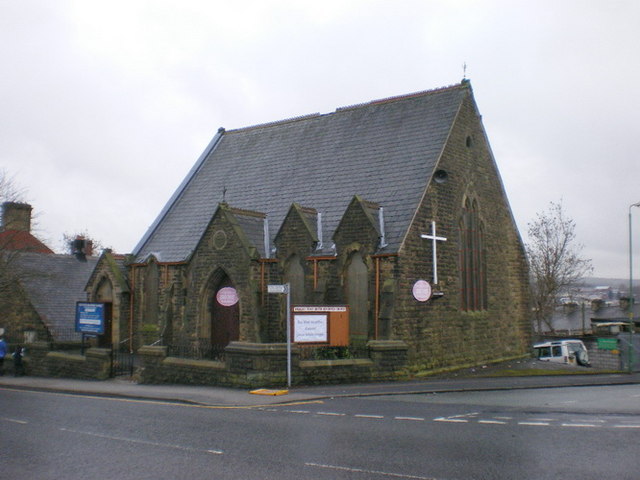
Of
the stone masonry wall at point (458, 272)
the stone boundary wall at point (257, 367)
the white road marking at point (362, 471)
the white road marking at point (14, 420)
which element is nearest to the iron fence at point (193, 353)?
the stone boundary wall at point (257, 367)

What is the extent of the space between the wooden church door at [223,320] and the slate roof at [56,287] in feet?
39.9

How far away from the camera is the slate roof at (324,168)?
2550 centimetres

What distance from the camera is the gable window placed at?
87.1 feet

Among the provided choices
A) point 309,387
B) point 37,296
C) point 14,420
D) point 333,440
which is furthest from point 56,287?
point 333,440

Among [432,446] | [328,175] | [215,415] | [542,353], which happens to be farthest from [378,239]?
[542,353]

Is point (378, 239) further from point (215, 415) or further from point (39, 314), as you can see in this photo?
point (39, 314)

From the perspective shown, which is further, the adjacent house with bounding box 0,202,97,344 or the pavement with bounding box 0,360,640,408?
the adjacent house with bounding box 0,202,97,344

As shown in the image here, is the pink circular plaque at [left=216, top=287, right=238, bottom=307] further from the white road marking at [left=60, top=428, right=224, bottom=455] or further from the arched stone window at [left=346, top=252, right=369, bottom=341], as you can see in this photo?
the white road marking at [left=60, top=428, right=224, bottom=455]

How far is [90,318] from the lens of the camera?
25875mm

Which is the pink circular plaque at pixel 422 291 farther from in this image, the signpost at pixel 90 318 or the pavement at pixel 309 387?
the signpost at pixel 90 318

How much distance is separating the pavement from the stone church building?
46.6 inches

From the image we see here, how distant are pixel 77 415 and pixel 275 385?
5861 mm

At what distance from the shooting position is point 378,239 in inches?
917

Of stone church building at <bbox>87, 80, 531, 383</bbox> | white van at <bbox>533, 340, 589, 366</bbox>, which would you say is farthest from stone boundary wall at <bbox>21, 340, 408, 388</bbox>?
white van at <bbox>533, 340, 589, 366</bbox>
